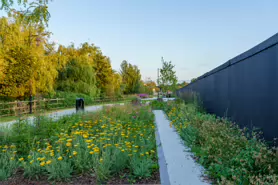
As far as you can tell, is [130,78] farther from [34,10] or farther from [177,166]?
[177,166]

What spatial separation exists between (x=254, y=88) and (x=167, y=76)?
15204mm

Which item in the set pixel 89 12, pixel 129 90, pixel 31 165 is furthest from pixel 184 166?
pixel 129 90

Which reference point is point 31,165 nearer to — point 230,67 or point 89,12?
point 230,67

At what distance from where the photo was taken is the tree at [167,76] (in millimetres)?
18614

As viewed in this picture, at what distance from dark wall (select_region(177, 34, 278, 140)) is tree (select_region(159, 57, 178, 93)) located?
12793mm

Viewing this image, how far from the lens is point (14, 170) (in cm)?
320

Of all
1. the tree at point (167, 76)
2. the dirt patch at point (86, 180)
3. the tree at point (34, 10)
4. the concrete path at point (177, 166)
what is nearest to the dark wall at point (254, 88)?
the concrete path at point (177, 166)

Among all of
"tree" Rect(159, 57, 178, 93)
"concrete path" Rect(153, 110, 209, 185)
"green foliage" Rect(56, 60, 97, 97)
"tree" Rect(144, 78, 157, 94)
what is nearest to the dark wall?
"concrete path" Rect(153, 110, 209, 185)

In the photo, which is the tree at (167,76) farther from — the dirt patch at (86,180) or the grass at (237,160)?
the dirt patch at (86,180)

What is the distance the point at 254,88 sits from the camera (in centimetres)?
377

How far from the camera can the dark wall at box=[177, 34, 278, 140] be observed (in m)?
3.14

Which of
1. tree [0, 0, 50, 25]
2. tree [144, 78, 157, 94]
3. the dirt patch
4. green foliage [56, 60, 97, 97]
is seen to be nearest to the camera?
the dirt patch

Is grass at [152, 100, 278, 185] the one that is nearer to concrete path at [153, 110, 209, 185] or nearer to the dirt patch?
concrete path at [153, 110, 209, 185]

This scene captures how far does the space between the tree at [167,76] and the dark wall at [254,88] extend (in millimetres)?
12793
